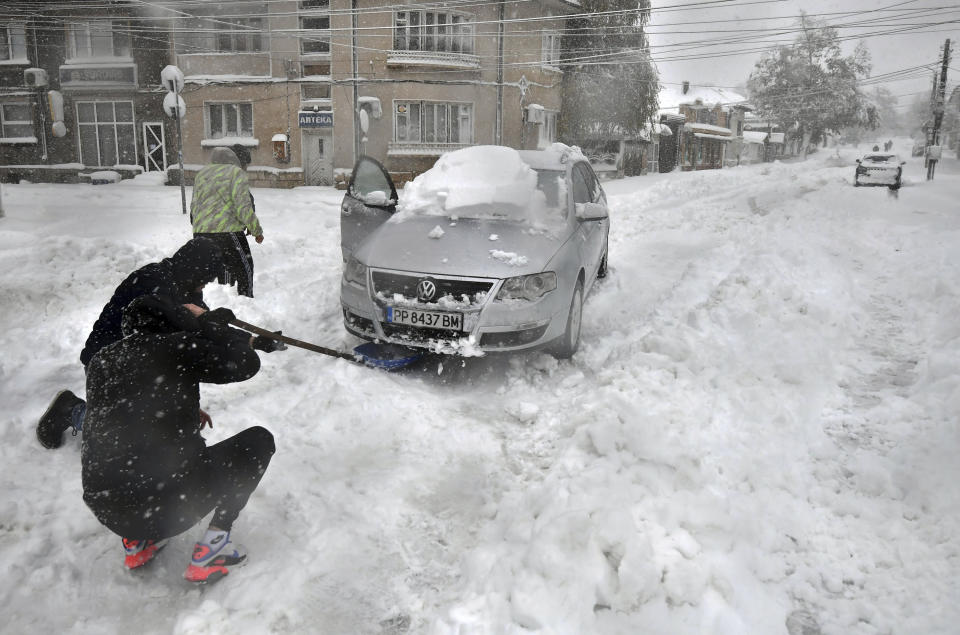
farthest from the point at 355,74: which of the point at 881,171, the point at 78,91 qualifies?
the point at 881,171

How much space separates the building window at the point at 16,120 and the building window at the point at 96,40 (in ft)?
9.97

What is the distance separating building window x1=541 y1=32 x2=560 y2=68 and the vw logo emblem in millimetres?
23351

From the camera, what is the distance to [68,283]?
652 cm

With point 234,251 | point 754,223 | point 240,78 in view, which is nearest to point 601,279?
point 234,251

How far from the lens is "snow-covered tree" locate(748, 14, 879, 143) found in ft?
159

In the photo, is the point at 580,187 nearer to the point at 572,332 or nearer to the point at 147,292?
the point at 572,332

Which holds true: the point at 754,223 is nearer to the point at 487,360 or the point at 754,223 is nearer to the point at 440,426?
the point at 487,360

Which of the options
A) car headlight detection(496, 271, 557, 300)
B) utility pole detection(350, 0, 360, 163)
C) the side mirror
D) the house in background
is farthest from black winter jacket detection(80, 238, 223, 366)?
the house in background

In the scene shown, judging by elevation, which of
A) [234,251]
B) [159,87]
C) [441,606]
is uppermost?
[159,87]

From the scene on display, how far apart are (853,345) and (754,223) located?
295 inches

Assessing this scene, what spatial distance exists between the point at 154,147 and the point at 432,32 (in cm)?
1122

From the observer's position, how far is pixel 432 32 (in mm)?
23484

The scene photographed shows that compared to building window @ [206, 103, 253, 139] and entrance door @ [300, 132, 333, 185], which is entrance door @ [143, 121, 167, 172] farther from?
entrance door @ [300, 132, 333, 185]

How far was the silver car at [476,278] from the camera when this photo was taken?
4605mm
